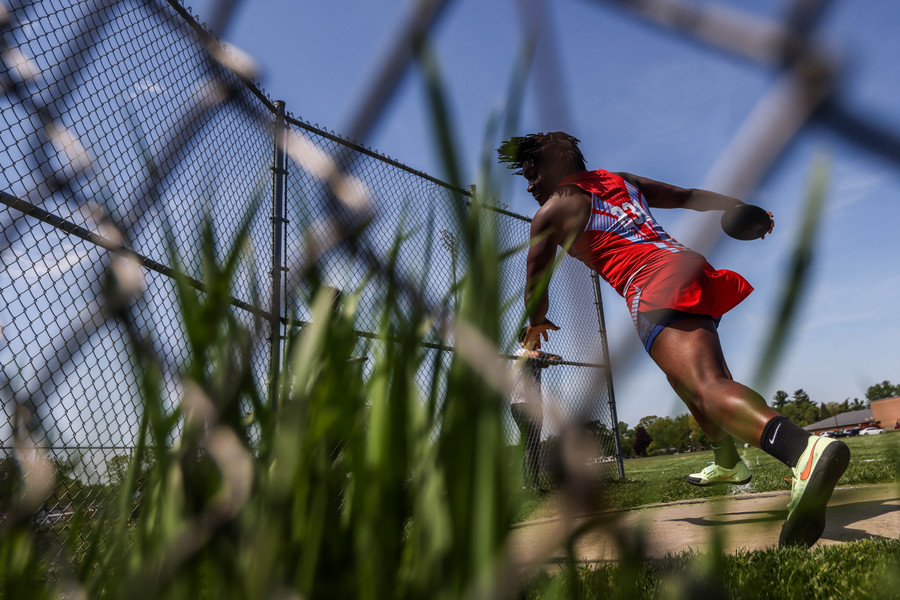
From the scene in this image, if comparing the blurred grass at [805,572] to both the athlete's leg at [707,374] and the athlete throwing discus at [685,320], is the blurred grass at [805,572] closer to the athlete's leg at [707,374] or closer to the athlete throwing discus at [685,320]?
the athlete throwing discus at [685,320]

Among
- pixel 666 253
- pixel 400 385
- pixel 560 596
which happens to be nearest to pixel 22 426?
pixel 400 385

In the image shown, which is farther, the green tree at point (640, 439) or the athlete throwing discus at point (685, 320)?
the athlete throwing discus at point (685, 320)

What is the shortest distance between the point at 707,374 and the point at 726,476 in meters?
0.36

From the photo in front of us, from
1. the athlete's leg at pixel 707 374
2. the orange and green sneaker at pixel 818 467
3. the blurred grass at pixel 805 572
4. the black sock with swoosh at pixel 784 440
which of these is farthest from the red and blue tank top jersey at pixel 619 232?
the blurred grass at pixel 805 572

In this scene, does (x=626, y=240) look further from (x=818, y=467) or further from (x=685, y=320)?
(x=818, y=467)

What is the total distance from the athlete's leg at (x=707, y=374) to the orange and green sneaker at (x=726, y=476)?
156 millimetres

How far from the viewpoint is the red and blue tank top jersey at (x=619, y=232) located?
2.65 meters

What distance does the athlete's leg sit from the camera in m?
2.01

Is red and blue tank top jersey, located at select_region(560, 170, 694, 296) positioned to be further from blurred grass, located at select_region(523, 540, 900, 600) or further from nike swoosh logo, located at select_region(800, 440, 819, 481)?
blurred grass, located at select_region(523, 540, 900, 600)

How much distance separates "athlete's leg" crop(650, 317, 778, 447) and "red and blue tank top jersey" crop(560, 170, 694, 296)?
383mm

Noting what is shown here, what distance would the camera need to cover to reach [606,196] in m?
2.70

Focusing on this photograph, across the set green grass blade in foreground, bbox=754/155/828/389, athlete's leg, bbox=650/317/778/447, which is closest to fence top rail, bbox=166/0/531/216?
green grass blade in foreground, bbox=754/155/828/389

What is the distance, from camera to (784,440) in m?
2.08

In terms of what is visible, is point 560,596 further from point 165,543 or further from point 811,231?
point 811,231
